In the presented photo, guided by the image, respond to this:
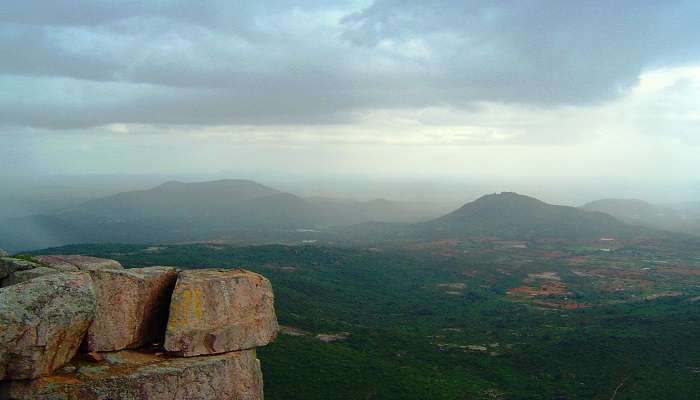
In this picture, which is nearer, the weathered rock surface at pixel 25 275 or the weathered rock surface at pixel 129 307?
the weathered rock surface at pixel 129 307

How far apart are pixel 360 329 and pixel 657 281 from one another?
83772mm

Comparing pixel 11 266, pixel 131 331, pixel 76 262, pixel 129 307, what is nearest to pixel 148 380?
pixel 131 331

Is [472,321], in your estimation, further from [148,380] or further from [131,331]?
[148,380]

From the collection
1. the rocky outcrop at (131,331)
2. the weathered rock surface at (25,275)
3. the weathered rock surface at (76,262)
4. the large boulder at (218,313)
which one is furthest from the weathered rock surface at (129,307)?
the weathered rock surface at (76,262)

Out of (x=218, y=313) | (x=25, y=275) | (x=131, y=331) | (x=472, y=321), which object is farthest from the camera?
(x=472, y=321)

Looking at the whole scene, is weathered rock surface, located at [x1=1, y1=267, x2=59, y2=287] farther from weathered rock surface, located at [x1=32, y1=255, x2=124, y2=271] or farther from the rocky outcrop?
weathered rock surface, located at [x1=32, y1=255, x2=124, y2=271]

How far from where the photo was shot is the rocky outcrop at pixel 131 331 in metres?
11.2

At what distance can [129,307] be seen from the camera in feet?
43.6

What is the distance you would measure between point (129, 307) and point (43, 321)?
2.32 metres

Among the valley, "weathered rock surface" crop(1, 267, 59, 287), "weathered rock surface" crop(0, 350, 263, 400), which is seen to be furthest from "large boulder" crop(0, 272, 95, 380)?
the valley

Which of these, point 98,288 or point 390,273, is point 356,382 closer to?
point 98,288

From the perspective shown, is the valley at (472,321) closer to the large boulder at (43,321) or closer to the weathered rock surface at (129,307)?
the weathered rock surface at (129,307)

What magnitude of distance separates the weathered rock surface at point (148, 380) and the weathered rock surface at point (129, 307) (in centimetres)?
43

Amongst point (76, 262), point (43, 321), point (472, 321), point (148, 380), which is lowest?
point (472, 321)
